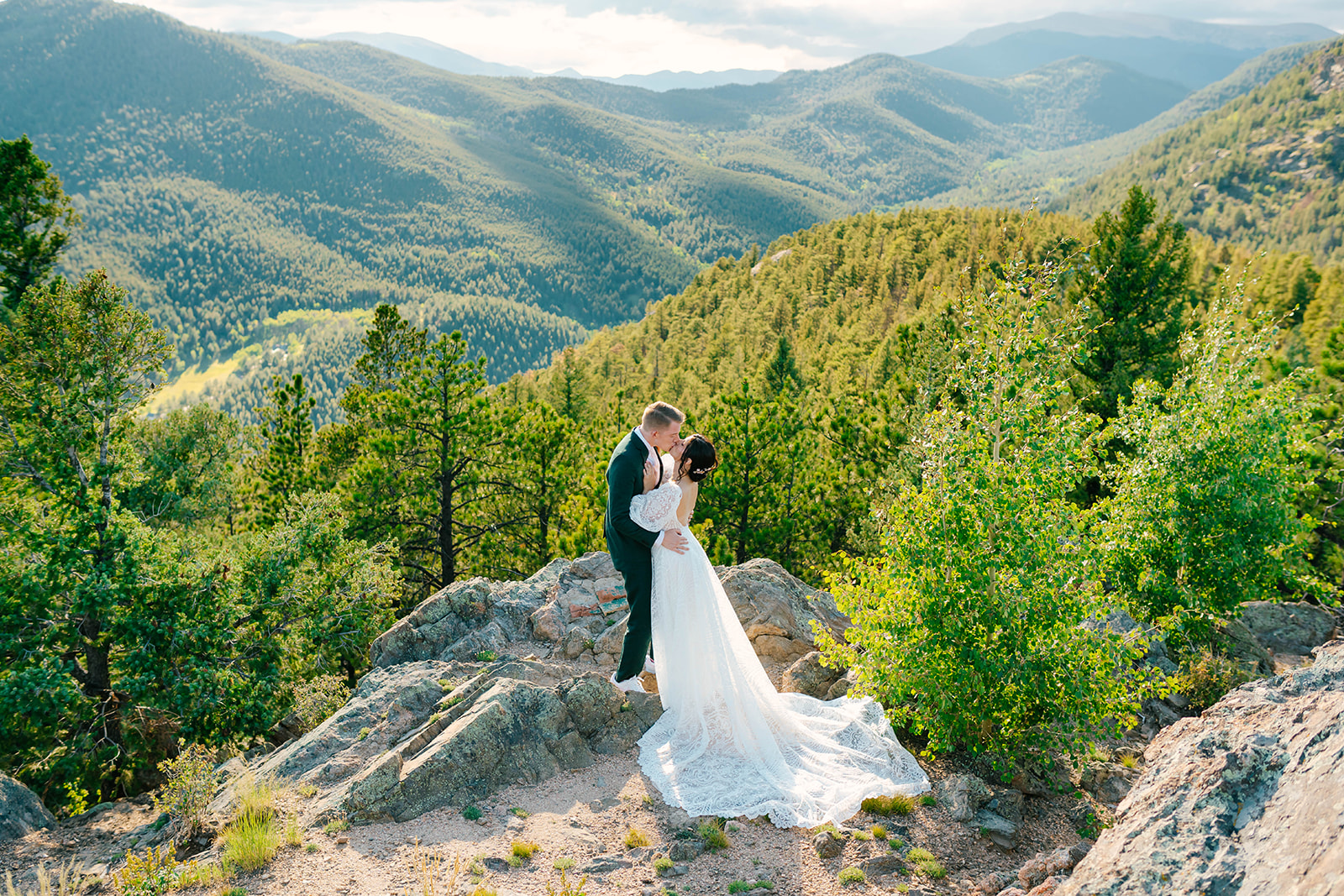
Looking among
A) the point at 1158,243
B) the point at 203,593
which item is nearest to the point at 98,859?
the point at 203,593

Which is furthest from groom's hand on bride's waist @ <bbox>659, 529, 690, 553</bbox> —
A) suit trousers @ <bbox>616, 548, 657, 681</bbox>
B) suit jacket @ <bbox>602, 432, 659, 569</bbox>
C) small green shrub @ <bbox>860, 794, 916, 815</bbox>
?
small green shrub @ <bbox>860, 794, 916, 815</bbox>

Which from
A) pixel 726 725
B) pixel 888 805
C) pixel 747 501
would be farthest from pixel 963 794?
pixel 747 501

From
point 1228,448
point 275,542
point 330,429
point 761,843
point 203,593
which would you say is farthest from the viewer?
point 330,429

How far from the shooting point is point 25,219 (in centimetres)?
1499

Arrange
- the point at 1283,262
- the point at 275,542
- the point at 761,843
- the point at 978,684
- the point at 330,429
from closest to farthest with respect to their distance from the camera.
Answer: the point at 761,843, the point at 978,684, the point at 275,542, the point at 330,429, the point at 1283,262

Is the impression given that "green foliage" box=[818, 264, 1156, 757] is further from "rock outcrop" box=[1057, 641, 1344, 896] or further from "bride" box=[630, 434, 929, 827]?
"rock outcrop" box=[1057, 641, 1344, 896]

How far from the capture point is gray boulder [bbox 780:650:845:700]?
944cm

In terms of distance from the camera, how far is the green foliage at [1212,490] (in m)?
11.7

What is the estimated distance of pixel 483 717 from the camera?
7.80 m

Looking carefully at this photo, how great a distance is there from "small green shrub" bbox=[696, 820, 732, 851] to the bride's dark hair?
3.55 meters

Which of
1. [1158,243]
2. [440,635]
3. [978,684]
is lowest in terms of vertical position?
[440,635]

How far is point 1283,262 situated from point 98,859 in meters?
74.6

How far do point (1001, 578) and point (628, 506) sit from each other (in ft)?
13.7

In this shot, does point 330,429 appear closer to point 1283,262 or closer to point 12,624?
point 12,624
